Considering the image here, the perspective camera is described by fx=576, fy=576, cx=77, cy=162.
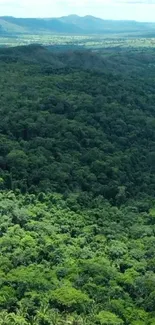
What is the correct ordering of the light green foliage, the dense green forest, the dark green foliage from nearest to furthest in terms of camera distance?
1. the light green foliage
2. the dense green forest
3. the dark green foliage

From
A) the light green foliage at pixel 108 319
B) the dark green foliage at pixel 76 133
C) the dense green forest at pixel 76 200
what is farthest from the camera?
the dark green foliage at pixel 76 133

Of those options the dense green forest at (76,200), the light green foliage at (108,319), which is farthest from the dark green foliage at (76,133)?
the light green foliage at (108,319)

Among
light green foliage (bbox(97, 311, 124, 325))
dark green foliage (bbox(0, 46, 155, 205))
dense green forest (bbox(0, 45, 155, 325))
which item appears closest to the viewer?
light green foliage (bbox(97, 311, 124, 325))

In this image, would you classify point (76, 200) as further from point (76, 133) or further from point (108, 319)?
point (108, 319)

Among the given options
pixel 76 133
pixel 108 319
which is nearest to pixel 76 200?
pixel 76 133

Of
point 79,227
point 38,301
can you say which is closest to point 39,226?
point 79,227

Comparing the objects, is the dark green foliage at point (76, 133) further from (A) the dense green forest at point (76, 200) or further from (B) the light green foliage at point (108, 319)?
(B) the light green foliage at point (108, 319)

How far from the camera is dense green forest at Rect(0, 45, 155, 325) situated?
35.6 meters

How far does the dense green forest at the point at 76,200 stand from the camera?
3559 centimetres

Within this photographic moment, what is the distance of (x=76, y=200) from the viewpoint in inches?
2084

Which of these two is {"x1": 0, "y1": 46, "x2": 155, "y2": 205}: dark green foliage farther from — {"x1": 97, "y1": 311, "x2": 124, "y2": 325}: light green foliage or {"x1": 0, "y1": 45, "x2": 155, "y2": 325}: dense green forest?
{"x1": 97, "y1": 311, "x2": 124, "y2": 325}: light green foliage

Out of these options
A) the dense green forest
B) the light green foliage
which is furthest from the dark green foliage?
the light green foliage

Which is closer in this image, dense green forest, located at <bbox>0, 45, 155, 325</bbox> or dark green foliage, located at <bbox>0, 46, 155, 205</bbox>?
dense green forest, located at <bbox>0, 45, 155, 325</bbox>

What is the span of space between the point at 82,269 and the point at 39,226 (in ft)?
23.4
